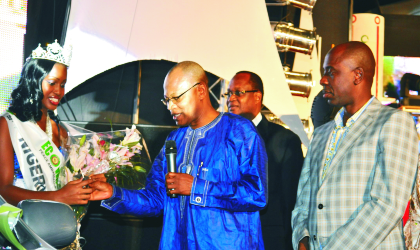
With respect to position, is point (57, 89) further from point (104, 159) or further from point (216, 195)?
point (216, 195)

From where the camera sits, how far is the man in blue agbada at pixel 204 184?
6.57ft

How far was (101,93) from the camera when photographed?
4465mm

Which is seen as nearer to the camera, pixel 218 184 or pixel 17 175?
pixel 218 184

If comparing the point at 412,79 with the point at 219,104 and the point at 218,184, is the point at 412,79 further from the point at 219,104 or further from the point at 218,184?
the point at 218,184

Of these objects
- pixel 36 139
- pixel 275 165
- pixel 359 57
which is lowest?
pixel 275 165

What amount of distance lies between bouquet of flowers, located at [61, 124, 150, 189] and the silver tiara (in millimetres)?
455

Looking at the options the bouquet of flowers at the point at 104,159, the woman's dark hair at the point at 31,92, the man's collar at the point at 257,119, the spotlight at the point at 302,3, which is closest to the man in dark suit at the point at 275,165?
the man's collar at the point at 257,119

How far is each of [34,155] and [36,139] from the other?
0.35ft

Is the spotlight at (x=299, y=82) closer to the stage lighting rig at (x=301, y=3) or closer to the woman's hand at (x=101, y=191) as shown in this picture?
the stage lighting rig at (x=301, y=3)

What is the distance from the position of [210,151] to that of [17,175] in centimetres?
110

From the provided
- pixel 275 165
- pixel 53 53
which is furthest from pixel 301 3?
pixel 53 53

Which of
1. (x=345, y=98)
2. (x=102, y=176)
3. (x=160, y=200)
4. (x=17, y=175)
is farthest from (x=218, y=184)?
(x=17, y=175)

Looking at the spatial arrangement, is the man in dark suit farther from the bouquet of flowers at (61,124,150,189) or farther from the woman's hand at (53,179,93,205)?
the woman's hand at (53,179,93,205)

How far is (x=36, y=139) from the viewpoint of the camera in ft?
7.86
